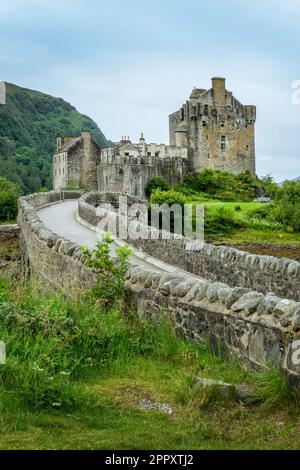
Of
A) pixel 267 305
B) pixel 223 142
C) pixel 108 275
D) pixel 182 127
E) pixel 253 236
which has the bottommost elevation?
pixel 253 236

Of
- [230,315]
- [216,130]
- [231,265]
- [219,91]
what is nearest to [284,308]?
[230,315]

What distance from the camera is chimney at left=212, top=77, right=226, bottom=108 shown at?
83.1 m

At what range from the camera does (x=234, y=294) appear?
295 inches

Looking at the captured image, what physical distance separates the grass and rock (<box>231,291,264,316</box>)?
0.56m

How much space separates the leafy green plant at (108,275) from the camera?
9766 millimetres

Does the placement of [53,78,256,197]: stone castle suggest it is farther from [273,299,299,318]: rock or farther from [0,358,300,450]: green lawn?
[0,358,300,450]: green lawn

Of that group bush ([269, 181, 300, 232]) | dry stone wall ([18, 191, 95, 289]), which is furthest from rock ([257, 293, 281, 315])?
bush ([269, 181, 300, 232])

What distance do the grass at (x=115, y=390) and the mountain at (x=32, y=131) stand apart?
103m

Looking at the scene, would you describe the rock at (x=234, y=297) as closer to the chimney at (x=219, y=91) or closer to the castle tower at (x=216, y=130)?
the castle tower at (x=216, y=130)

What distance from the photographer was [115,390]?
6.98 m

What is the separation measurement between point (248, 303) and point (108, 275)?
11.3 ft

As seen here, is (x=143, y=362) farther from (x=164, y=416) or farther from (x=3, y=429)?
(x=3, y=429)

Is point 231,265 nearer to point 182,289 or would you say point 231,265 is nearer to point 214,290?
point 182,289
